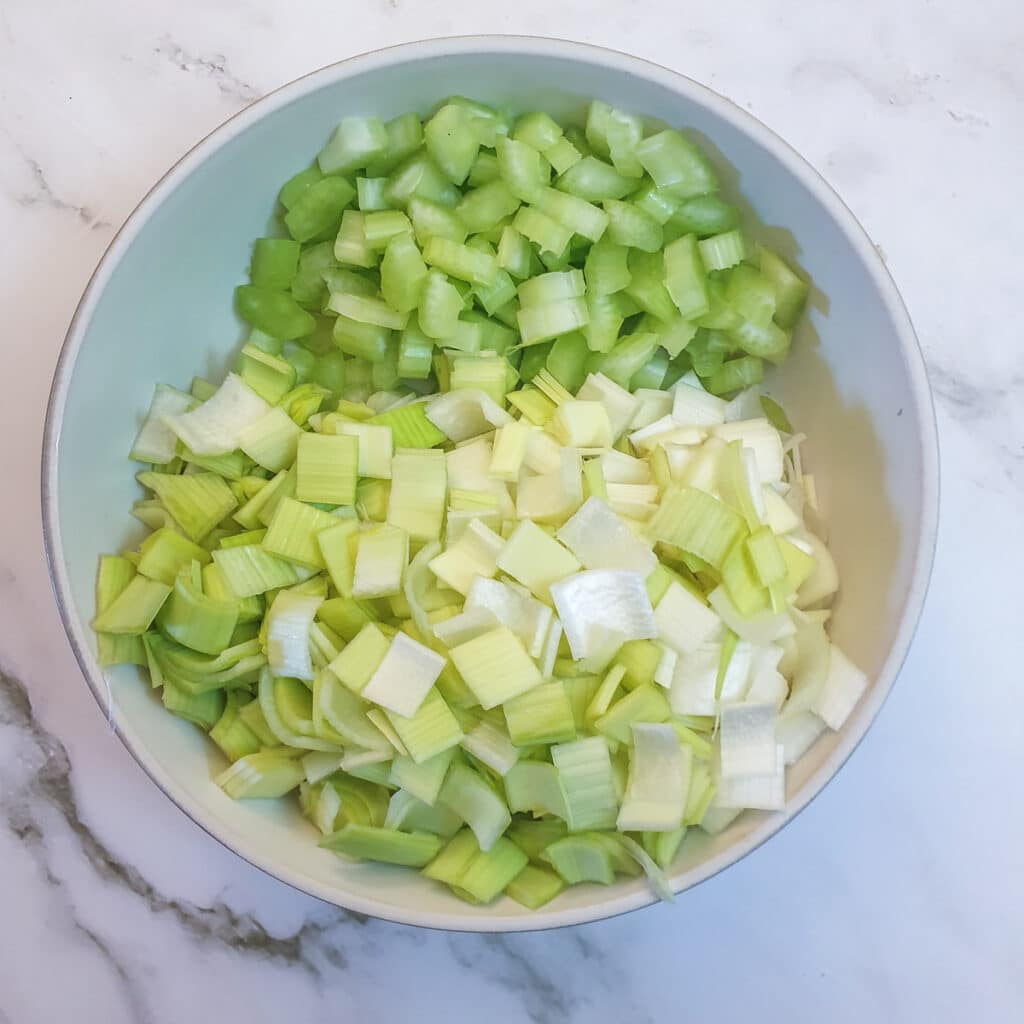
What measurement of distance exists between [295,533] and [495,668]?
0.69ft

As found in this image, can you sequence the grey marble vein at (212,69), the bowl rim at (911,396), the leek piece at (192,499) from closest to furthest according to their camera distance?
the bowl rim at (911,396) < the leek piece at (192,499) < the grey marble vein at (212,69)

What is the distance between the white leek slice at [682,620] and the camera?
2.65 feet

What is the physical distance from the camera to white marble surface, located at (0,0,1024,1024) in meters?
0.94

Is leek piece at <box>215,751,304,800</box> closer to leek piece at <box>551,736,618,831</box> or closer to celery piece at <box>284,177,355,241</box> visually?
leek piece at <box>551,736,618,831</box>

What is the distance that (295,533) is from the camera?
0.82 m

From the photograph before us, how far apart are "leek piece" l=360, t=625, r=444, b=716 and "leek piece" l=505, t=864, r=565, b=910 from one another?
0.15 m

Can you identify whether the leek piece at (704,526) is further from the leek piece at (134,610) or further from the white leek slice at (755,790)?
the leek piece at (134,610)

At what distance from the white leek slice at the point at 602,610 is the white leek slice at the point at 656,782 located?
0.24ft

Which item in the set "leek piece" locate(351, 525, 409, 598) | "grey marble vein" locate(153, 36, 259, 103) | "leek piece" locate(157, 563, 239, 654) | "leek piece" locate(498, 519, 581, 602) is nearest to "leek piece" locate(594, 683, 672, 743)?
"leek piece" locate(498, 519, 581, 602)

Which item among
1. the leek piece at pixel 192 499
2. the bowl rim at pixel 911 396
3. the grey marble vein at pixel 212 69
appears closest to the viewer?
the bowl rim at pixel 911 396

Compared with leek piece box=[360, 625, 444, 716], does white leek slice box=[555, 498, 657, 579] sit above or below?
above

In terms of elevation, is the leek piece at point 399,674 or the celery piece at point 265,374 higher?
the celery piece at point 265,374

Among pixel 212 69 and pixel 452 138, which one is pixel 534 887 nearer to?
pixel 452 138

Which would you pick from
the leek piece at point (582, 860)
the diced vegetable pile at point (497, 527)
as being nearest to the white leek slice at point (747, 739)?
the diced vegetable pile at point (497, 527)
